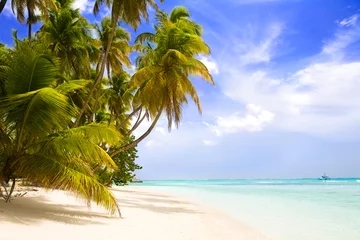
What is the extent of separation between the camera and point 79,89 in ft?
46.5

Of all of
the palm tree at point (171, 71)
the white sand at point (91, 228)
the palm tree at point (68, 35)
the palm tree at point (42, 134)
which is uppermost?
the palm tree at point (68, 35)

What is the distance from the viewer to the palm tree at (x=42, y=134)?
267 inches

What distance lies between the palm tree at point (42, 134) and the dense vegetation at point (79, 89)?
2 centimetres

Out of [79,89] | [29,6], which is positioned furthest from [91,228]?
[29,6]

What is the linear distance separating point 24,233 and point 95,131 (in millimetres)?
3050

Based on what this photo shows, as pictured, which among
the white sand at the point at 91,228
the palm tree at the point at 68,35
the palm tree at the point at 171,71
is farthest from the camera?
the palm tree at the point at 68,35

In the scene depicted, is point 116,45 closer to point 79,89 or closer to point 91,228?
point 79,89

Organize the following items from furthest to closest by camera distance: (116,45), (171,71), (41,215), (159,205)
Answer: (116,45) → (171,71) → (159,205) → (41,215)

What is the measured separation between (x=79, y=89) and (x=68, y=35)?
4.06 meters

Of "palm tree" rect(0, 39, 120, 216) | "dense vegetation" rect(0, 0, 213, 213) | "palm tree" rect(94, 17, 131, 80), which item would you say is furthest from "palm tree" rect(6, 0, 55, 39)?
"palm tree" rect(0, 39, 120, 216)

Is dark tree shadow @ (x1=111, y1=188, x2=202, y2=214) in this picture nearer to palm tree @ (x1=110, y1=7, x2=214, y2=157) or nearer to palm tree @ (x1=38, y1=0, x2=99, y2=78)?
palm tree @ (x1=110, y1=7, x2=214, y2=157)

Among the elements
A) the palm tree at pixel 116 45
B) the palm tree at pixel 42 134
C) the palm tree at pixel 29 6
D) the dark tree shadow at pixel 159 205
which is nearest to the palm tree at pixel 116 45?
the palm tree at pixel 116 45

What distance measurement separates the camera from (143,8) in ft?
45.1

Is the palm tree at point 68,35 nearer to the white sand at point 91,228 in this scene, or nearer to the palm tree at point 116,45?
the palm tree at point 116,45
